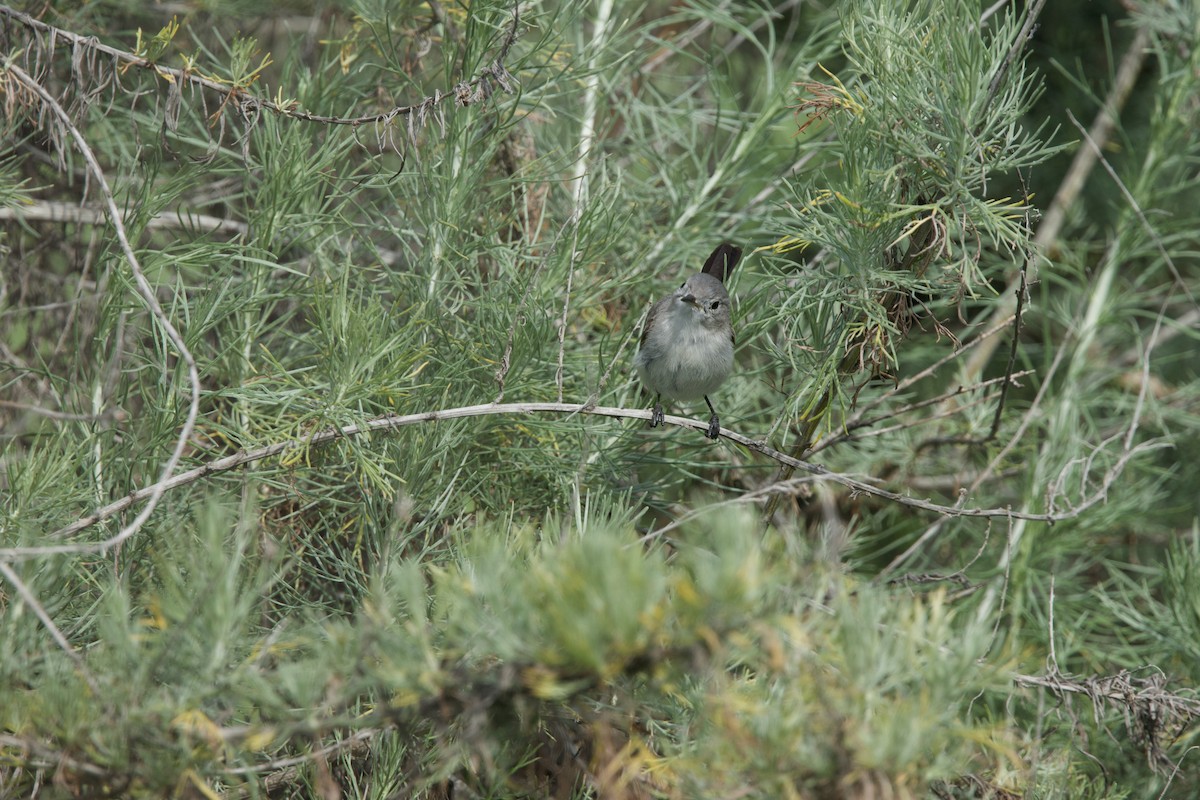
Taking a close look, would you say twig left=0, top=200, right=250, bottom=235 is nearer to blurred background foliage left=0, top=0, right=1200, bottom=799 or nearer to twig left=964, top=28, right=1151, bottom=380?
blurred background foliage left=0, top=0, right=1200, bottom=799

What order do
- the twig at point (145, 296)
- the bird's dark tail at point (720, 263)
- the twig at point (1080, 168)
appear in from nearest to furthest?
the twig at point (145, 296) → the bird's dark tail at point (720, 263) → the twig at point (1080, 168)

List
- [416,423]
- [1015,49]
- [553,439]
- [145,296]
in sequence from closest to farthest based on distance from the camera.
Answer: [145,296], [1015,49], [416,423], [553,439]

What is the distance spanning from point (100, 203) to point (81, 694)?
1.68 m

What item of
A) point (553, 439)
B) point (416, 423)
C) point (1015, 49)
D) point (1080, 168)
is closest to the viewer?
point (1015, 49)

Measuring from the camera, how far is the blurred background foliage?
4.66 feet

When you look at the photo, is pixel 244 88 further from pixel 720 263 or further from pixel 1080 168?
pixel 1080 168

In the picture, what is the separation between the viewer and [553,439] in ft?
8.05

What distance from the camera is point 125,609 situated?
4.74 feet

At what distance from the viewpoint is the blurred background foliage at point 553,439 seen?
1421 mm

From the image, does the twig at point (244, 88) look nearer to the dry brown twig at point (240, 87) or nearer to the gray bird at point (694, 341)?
the dry brown twig at point (240, 87)

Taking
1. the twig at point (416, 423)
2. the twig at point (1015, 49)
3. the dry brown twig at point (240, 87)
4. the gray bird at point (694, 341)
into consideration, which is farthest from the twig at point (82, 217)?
the twig at point (1015, 49)

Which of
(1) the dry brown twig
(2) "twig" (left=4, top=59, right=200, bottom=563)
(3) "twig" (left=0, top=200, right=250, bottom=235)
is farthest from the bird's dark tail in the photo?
(2) "twig" (left=4, top=59, right=200, bottom=563)

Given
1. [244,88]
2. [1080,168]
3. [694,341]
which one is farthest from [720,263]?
[1080,168]

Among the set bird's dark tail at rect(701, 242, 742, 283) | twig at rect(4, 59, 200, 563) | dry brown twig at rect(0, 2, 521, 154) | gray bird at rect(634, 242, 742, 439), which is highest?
dry brown twig at rect(0, 2, 521, 154)
